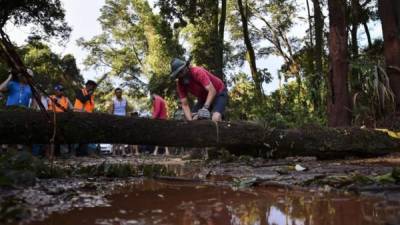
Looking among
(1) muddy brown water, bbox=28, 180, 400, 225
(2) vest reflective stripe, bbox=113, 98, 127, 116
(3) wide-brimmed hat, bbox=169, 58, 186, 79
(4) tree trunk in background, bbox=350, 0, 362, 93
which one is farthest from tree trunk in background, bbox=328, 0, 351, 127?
(1) muddy brown water, bbox=28, 180, 400, 225

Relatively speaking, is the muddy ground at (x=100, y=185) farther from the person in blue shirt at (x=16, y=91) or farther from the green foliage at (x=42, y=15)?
the green foliage at (x=42, y=15)

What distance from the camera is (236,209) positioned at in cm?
259

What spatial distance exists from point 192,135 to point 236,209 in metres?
3.86

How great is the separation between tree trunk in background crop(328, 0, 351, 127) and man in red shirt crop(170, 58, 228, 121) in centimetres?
290

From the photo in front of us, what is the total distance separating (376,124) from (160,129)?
16.6 ft

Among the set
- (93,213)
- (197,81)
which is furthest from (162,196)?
(197,81)

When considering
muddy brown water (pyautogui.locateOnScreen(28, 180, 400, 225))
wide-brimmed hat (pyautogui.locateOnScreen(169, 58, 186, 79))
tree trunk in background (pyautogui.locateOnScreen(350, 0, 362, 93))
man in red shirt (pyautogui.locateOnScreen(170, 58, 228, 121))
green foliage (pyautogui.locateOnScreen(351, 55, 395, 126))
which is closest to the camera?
muddy brown water (pyautogui.locateOnScreen(28, 180, 400, 225))

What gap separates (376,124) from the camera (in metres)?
9.47

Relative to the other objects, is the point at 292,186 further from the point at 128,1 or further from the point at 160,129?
the point at 128,1

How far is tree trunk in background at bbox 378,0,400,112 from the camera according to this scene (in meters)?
9.67

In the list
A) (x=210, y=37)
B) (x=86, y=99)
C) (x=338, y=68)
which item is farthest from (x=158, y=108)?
(x=210, y=37)

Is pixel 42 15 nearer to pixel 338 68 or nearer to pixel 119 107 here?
pixel 119 107

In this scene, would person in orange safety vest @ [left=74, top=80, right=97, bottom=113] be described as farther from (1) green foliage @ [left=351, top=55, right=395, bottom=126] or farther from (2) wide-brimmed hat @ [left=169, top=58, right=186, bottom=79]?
(1) green foliage @ [left=351, top=55, right=395, bottom=126]

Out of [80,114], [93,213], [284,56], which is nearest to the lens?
[93,213]
